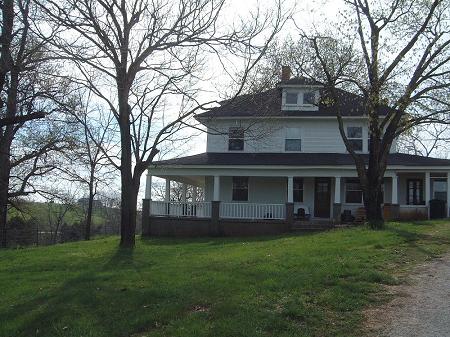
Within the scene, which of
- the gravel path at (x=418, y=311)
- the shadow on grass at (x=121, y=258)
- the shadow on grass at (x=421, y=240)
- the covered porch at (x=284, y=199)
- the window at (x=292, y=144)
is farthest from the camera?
the window at (x=292, y=144)

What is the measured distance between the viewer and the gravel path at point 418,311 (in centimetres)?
691

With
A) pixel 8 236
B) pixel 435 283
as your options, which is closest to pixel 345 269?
pixel 435 283

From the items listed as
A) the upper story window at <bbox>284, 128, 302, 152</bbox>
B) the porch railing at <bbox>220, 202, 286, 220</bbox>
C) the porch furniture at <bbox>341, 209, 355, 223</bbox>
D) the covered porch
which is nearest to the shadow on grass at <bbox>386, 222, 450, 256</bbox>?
the porch furniture at <bbox>341, 209, 355, 223</bbox>

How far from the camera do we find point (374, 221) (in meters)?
20.1

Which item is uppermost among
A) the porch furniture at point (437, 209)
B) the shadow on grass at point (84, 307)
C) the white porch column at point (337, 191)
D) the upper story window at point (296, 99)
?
the upper story window at point (296, 99)

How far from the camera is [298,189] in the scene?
2867cm

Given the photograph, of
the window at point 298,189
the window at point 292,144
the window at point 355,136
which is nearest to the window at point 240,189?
the window at point 298,189

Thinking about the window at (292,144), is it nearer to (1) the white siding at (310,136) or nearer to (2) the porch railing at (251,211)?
(1) the white siding at (310,136)

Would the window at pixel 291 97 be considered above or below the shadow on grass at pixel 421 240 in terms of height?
above

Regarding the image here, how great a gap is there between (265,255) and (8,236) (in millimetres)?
26428

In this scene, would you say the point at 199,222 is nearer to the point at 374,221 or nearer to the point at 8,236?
the point at 374,221

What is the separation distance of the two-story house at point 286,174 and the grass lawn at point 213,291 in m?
10.1

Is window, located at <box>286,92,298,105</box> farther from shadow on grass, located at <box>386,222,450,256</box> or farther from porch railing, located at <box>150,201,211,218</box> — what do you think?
shadow on grass, located at <box>386,222,450,256</box>

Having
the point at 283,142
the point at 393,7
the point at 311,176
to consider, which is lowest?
the point at 311,176
